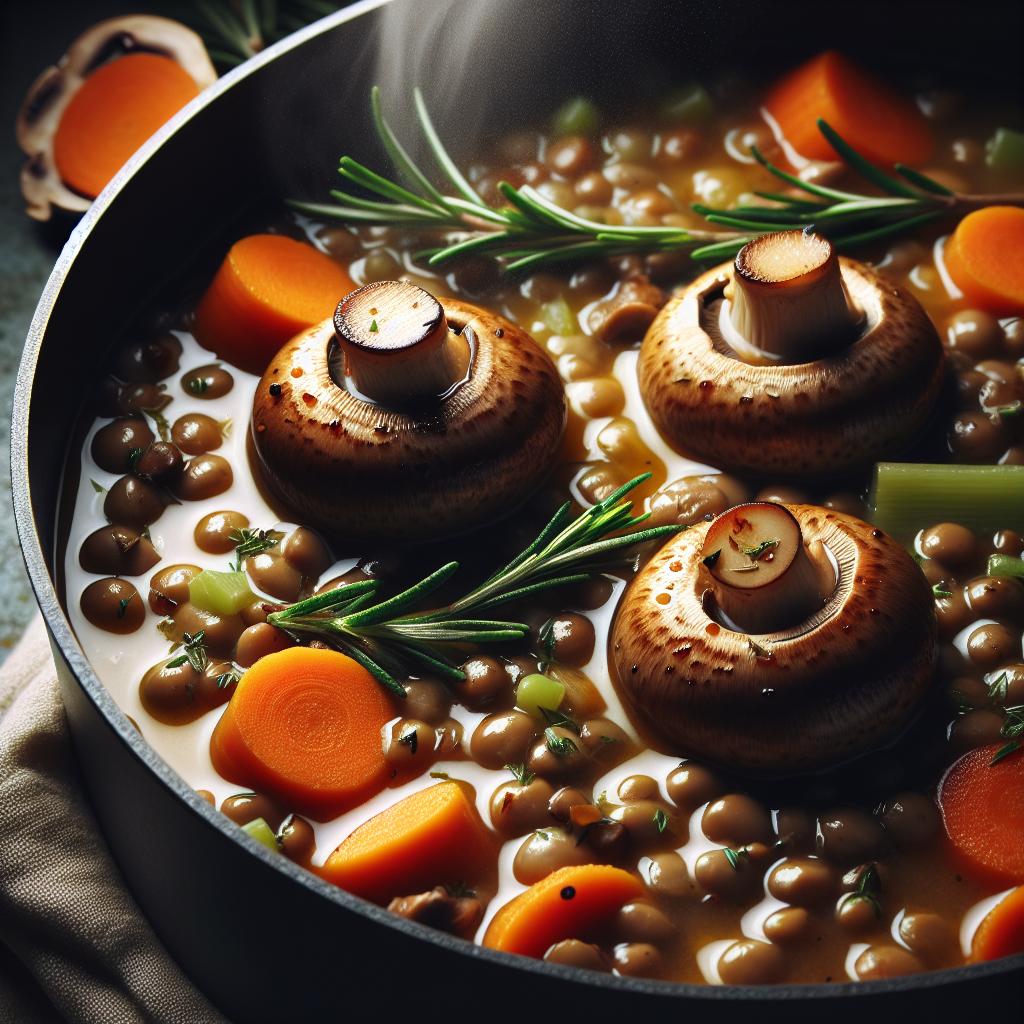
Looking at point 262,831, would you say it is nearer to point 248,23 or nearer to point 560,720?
point 560,720

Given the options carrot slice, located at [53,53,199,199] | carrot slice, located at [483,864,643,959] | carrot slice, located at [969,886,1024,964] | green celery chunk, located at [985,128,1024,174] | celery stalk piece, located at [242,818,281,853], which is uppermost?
carrot slice, located at [53,53,199,199]

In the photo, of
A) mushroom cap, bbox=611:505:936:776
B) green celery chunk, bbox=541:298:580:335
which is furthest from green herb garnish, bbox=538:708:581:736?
green celery chunk, bbox=541:298:580:335

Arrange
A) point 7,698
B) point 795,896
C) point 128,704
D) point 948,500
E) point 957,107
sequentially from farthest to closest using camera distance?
1. point 957,107
2. point 7,698
3. point 948,500
4. point 128,704
5. point 795,896

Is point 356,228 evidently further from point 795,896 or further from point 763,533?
point 795,896

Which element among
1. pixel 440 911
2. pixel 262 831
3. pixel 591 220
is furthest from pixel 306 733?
pixel 591 220

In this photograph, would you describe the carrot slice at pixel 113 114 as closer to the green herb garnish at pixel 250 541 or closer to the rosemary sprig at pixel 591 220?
the rosemary sprig at pixel 591 220

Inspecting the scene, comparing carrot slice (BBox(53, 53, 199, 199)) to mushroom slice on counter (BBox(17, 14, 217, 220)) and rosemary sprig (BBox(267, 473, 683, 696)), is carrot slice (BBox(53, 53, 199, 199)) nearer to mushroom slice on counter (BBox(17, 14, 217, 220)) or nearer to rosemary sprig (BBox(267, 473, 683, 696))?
mushroom slice on counter (BBox(17, 14, 217, 220))

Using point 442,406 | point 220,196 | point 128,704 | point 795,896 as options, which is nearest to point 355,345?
point 442,406
